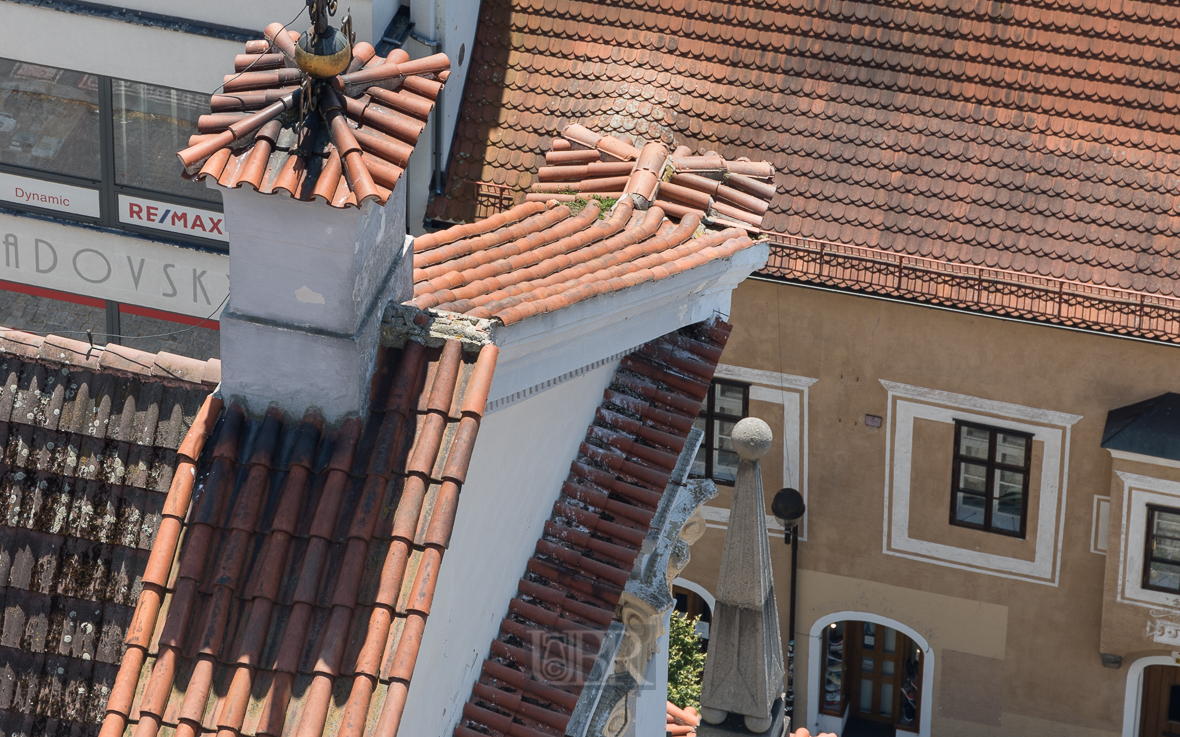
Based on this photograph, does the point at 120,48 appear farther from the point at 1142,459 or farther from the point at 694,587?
the point at 1142,459

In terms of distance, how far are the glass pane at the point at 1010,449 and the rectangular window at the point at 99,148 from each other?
11095mm

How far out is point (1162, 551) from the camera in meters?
24.3

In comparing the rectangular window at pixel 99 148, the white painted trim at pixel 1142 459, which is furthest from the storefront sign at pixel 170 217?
the white painted trim at pixel 1142 459

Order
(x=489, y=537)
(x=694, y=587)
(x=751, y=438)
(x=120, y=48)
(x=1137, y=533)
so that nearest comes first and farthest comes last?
(x=489, y=537), (x=751, y=438), (x=120, y=48), (x=1137, y=533), (x=694, y=587)

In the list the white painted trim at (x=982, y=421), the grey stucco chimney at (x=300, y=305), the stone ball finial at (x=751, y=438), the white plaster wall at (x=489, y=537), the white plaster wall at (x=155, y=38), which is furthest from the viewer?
the white painted trim at (x=982, y=421)

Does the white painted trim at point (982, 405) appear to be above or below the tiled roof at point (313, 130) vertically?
above

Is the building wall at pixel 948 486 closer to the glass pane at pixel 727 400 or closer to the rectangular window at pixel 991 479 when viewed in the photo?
the rectangular window at pixel 991 479

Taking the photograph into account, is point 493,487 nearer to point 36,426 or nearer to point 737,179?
point 36,426

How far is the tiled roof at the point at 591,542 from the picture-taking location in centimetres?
1038

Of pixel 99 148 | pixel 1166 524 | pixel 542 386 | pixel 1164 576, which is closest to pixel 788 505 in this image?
pixel 1166 524

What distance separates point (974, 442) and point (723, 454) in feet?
12.0

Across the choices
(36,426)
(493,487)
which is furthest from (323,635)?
(36,426)

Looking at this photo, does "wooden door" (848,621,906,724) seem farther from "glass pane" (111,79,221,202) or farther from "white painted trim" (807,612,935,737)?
"glass pane" (111,79,221,202)

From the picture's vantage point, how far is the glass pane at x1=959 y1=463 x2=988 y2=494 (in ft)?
82.4
